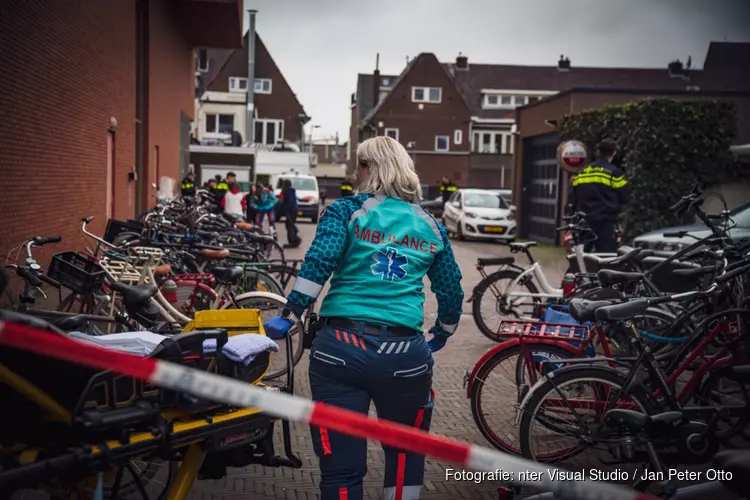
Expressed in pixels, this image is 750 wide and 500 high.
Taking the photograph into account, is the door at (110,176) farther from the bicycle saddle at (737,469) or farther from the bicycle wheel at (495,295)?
the bicycle saddle at (737,469)

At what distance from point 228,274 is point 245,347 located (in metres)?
3.14

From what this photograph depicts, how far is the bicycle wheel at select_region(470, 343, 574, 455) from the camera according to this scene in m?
5.20

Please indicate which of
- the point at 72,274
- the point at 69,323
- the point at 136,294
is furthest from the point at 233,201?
the point at 69,323

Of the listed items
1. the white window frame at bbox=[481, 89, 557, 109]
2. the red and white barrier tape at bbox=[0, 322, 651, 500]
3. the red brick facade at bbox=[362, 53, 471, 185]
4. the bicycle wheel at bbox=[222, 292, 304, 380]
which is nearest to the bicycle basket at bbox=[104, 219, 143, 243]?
the bicycle wheel at bbox=[222, 292, 304, 380]

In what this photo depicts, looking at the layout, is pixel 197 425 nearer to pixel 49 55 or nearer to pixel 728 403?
pixel 728 403

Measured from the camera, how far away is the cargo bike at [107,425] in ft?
9.22

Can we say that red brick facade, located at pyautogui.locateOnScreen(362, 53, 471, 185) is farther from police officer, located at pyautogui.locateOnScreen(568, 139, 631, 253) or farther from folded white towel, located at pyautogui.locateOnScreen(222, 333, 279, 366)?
folded white towel, located at pyautogui.locateOnScreen(222, 333, 279, 366)

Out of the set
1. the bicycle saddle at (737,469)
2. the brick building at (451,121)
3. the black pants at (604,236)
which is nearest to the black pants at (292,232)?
the black pants at (604,236)

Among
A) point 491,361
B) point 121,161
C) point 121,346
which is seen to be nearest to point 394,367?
point 121,346

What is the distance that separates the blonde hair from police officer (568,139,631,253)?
6.59m

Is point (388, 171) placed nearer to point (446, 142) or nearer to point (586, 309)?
point (586, 309)

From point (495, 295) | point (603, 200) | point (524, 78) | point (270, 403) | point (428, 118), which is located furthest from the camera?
point (524, 78)

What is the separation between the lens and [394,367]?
11.0 ft

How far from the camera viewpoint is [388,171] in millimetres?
3596
